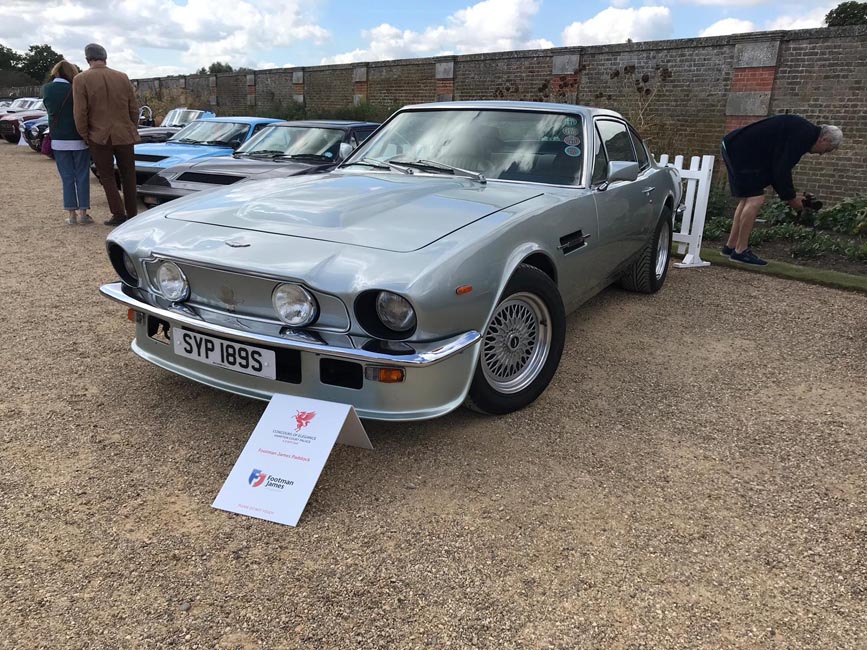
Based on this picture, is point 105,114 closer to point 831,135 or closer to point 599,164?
point 599,164

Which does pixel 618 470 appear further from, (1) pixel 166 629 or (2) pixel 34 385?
(2) pixel 34 385

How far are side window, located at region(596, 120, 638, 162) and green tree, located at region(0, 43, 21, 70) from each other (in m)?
89.8

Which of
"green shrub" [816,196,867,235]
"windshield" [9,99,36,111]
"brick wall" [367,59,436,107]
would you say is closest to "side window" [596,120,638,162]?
"green shrub" [816,196,867,235]

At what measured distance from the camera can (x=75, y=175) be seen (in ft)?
24.8

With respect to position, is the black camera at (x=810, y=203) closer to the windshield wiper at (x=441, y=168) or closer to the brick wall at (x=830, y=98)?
the brick wall at (x=830, y=98)

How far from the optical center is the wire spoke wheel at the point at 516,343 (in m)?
2.95

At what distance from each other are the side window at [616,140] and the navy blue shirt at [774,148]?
1.93m

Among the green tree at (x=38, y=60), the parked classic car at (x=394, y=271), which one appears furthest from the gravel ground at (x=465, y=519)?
the green tree at (x=38, y=60)

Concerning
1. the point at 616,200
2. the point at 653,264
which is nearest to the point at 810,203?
the point at 653,264

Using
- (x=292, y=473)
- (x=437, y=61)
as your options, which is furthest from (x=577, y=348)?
(x=437, y=61)

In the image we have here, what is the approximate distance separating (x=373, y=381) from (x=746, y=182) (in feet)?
17.2

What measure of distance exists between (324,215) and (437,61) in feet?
45.6

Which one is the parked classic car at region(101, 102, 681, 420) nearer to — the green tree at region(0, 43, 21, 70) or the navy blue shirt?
the navy blue shirt

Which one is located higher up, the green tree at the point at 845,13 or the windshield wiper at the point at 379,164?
the green tree at the point at 845,13
